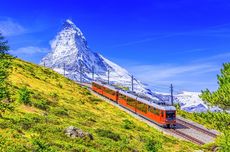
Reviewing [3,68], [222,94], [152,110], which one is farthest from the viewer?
[152,110]

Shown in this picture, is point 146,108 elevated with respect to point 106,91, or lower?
lower

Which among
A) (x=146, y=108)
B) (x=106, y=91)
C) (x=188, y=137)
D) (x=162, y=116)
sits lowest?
(x=188, y=137)

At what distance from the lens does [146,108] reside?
63406 millimetres

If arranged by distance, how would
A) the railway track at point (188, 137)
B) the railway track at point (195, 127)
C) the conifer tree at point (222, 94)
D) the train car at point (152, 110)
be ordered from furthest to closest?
the railway track at point (195, 127) < the train car at point (152, 110) < the railway track at point (188, 137) < the conifer tree at point (222, 94)

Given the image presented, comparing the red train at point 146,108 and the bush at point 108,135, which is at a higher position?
the red train at point 146,108

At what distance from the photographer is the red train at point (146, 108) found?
2333 inches

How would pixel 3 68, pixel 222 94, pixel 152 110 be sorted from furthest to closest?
1. pixel 152 110
2. pixel 222 94
3. pixel 3 68

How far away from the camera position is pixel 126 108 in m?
71.8

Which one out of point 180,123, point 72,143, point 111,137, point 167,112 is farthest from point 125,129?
point 180,123

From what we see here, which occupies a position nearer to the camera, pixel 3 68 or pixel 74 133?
pixel 3 68

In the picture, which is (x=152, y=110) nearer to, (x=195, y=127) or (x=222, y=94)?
(x=195, y=127)

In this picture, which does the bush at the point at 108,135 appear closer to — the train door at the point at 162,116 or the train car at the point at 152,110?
the train door at the point at 162,116

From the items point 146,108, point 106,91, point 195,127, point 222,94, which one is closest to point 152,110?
point 146,108

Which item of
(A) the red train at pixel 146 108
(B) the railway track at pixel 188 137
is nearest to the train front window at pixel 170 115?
(A) the red train at pixel 146 108
